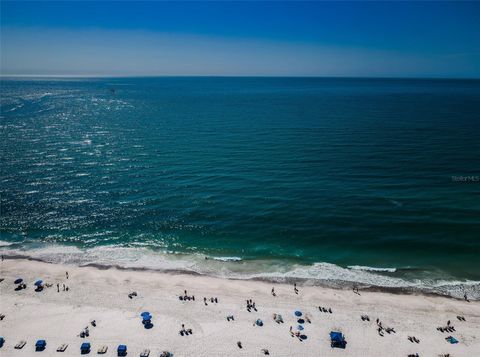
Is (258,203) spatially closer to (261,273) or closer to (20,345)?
(261,273)

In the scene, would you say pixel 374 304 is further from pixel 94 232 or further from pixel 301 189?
pixel 94 232

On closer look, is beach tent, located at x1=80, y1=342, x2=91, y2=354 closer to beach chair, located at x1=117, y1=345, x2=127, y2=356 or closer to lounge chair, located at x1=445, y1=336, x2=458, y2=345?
beach chair, located at x1=117, y1=345, x2=127, y2=356

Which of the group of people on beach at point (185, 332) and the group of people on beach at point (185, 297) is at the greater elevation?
the group of people on beach at point (185, 297)

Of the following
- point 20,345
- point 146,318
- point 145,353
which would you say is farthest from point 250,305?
point 20,345

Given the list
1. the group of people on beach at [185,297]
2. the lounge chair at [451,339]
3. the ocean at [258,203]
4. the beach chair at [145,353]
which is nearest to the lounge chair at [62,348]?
the beach chair at [145,353]

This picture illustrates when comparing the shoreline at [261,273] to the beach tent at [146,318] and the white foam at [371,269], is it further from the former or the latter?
the beach tent at [146,318]

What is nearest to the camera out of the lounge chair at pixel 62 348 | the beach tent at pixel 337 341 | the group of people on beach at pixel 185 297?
the lounge chair at pixel 62 348
